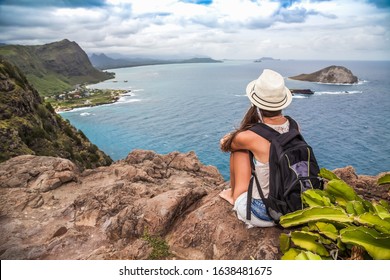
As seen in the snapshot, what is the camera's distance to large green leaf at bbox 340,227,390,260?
279 centimetres

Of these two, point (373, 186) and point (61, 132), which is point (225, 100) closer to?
point (61, 132)

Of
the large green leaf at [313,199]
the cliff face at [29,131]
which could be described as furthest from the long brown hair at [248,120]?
the cliff face at [29,131]

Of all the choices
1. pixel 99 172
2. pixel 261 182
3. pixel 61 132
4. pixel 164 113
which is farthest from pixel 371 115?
pixel 261 182

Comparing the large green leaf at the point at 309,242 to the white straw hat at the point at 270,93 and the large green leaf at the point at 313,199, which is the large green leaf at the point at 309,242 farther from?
the white straw hat at the point at 270,93

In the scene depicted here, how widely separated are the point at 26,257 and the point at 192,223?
2708 millimetres

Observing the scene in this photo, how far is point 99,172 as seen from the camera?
10.7m

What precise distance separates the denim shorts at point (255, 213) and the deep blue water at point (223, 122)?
2368cm

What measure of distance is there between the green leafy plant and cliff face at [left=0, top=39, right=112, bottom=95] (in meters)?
128

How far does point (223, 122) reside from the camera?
57.1 metres

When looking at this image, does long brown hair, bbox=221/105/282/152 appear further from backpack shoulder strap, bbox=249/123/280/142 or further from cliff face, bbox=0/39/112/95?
cliff face, bbox=0/39/112/95

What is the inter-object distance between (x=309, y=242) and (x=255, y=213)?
0.81m

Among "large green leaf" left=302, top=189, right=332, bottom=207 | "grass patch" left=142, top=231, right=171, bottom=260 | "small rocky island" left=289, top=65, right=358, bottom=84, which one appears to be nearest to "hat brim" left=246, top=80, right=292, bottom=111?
"large green leaf" left=302, top=189, right=332, bottom=207

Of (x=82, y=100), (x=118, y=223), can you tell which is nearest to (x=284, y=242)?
(x=118, y=223)

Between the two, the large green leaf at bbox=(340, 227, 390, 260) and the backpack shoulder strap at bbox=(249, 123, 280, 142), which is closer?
the large green leaf at bbox=(340, 227, 390, 260)
